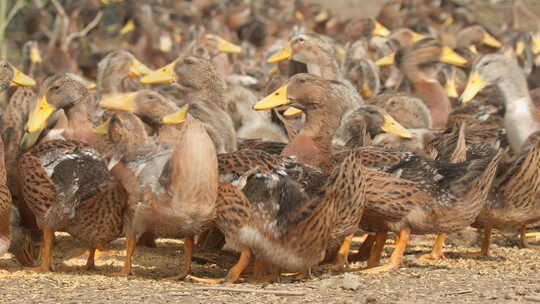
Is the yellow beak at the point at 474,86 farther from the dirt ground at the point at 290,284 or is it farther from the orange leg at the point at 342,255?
the orange leg at the point at 342,255

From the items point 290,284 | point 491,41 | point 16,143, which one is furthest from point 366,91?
point 290,284

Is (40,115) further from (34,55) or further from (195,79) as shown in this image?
(34,55)

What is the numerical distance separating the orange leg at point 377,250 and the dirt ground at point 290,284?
21 cm

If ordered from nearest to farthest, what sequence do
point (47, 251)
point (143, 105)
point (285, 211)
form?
point (285, 211) → point (47, 251) → point (143, 105)

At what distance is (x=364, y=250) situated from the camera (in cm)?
745

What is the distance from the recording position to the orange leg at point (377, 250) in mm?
6902

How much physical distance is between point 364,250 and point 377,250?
51 centimetres

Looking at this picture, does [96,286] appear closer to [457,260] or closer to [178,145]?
[178,145]

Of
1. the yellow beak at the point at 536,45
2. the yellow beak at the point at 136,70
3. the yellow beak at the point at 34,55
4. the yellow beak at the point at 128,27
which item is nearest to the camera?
the yellow beak at the point at 136,70

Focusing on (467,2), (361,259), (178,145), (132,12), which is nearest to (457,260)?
(361,259)

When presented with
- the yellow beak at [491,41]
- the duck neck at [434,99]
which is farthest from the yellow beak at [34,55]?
the yellow beak at [491,41]

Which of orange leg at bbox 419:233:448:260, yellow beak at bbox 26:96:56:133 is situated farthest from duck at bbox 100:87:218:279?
orange leg at bbox 419:233:448:260

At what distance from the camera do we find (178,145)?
6363 millimetres

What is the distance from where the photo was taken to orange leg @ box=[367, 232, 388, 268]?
690 cm
